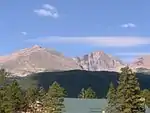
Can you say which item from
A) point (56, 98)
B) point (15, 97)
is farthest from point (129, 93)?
point (15, 97)

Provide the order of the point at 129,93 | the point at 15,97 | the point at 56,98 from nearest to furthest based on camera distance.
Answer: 1. the point at 129,93
2. the point at 56,98
3. the point at 15,97

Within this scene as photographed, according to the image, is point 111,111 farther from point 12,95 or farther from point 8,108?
point 12,95

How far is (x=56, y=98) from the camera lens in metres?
78.8

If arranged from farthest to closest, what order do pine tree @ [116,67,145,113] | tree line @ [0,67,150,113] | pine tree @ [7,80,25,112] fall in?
pine tree @ [7,80,25,112], tree line @ [0,67,150,113], pine tree @ [116,67,145,113]

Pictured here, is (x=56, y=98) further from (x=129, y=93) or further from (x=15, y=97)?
(x=129, y=93)

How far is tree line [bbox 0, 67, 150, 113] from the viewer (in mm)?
50969

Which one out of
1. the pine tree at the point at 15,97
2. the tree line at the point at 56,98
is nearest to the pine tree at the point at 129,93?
the tree line at the point at 56,98

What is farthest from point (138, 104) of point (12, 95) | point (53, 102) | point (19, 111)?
point (19, 111)

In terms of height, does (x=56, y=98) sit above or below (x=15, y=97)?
below

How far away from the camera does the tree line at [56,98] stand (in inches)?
2007

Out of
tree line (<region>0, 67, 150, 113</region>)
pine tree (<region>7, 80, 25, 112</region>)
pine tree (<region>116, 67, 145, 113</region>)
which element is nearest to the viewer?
pine tree (<region>116, 67, 145, 113</region>)

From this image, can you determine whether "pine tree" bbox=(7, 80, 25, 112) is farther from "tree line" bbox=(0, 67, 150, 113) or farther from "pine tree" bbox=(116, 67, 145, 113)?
"pine tree" bbox=(116, 67, 145, 113)

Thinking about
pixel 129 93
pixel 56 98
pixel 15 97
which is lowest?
pixel 129 93

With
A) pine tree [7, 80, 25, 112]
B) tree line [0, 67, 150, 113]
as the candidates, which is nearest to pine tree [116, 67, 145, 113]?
tree line [0, 67, 150, 113]
